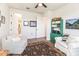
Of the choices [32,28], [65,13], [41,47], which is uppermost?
[65,13]

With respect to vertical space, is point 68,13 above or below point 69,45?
above

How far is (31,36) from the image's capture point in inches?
78.9

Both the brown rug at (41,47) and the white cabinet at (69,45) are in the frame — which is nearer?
the white cabinet at (69,45)

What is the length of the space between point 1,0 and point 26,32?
1032mm

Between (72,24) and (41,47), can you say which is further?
(41,47)

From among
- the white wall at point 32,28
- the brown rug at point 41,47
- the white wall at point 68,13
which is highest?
the white wall at point 68,13

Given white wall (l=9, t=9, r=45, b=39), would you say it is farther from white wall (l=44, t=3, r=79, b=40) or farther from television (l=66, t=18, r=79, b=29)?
television (l=66, t=18, r=79, b=29)

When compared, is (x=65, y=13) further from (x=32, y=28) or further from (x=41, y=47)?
(x=41, y=47)

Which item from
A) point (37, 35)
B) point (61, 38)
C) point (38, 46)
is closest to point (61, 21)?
point (61, 38)

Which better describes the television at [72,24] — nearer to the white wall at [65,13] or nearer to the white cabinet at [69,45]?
the white wall at [65,13]

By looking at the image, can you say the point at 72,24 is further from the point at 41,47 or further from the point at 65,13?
the point at 41,47

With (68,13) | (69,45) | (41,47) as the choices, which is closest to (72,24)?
(68,13)

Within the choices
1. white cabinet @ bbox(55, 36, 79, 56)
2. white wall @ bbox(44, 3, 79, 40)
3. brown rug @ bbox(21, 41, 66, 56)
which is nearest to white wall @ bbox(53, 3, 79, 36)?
white wall @ bbox(44, 3, 79, 40)

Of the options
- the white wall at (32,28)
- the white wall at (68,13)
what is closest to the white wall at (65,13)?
the white wall at (68,13)
